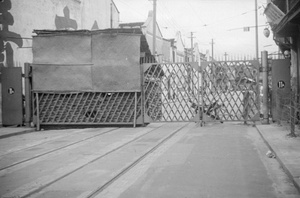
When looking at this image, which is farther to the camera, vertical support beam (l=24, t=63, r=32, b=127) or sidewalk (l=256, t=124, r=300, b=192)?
vertical support beam (l=24, t=63, r=32, b=127)

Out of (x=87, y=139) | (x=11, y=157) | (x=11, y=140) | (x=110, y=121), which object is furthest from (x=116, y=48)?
(x=11, y=157)

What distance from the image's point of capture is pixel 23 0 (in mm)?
19766

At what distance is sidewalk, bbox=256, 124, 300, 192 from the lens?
616cm

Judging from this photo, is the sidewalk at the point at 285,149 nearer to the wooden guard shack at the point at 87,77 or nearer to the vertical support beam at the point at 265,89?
the vertical support beam at the point at 265,89

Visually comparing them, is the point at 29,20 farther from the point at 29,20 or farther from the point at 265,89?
the point at 265,89

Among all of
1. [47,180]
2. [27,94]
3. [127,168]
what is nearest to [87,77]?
[27,94]

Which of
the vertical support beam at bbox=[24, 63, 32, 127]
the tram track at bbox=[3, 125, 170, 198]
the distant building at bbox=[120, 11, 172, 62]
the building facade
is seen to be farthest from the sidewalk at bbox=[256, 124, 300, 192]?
the distant building at bbox=[120, 11, 172, 62]

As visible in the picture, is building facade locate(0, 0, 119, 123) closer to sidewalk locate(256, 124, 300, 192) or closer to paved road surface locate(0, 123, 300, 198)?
paved road surface locate(0, 123, 300, 198)

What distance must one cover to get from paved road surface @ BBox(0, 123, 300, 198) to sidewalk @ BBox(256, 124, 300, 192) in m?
0.16

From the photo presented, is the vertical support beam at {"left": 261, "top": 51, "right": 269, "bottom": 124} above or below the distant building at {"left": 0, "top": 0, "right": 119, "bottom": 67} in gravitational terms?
below

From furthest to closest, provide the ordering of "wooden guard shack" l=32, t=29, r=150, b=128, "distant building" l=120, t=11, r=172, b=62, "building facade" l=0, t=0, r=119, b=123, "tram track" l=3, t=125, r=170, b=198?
1. "distant building" l=120, t=11, r=172, b=62
2. "building facade" l=0, t=0, r=119, b=123
3. "wooden guard shack" l=32, t=29, r=150, b=128
4. "tram track" l=3, t=125, r=170, b=198

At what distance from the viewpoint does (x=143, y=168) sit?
281 inches

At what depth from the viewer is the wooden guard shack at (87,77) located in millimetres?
14703

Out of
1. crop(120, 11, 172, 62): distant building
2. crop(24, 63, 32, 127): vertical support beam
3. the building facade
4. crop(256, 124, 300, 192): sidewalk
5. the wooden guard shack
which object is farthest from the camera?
crop(120, 11, 172, 62): distant building
